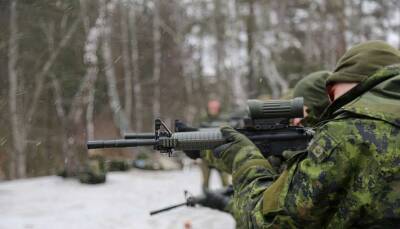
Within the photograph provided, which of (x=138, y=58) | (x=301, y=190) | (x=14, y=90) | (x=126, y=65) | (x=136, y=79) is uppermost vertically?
(x=138, y=58)

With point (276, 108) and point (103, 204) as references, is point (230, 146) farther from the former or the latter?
point (103, 204)

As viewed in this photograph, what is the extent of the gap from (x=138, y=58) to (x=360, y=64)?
68.1 ft

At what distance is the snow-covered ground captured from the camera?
22.6 feet

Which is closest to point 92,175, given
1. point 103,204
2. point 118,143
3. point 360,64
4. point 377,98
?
point 103,204

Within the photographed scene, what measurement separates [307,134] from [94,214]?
5.52 metres

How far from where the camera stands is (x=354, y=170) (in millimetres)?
1654

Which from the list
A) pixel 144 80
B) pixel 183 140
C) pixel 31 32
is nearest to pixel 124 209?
pixel 31 32

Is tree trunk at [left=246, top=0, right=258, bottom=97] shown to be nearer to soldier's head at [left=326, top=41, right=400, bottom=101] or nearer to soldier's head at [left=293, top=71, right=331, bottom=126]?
soldier's head at [left=293, top=71, right=331, bottom=126]

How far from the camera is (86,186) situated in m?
10.1

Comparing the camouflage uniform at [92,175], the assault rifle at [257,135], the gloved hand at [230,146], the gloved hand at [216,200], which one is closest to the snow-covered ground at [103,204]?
the camouflage uniform at [92,175]

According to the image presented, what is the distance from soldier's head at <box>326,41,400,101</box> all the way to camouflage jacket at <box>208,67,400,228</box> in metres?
0.09

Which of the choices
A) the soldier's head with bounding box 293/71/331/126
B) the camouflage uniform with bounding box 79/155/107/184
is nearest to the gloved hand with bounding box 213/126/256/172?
the soldier's head with bounding box 293/71/331/126

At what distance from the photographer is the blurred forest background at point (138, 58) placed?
9.99m

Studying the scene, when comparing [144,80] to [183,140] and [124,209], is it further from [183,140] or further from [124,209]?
[183,140]
